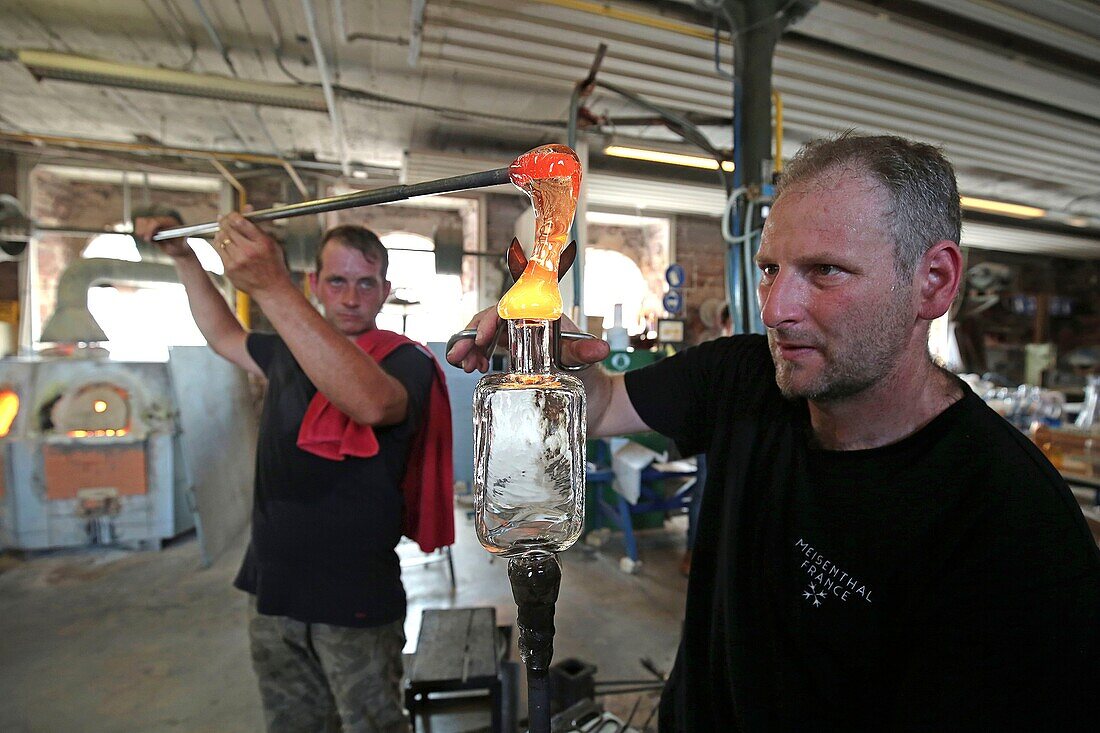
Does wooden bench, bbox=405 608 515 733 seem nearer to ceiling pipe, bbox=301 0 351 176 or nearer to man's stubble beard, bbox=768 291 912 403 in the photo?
man's stubble beard, bbox=768 291 912 403

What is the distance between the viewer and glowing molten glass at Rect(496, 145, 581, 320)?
0.49m

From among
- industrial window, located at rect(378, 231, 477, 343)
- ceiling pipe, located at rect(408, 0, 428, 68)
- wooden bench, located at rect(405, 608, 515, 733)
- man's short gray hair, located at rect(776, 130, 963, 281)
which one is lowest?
wooden bench, located at rect(405, 608, 515, 733)

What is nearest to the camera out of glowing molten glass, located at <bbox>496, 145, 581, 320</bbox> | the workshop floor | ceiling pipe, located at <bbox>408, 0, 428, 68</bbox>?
glowing molten glass, located at <bbox>496, 145, 581, 320</bbox>

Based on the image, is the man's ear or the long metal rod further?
the man's ear

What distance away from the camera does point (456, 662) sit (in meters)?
1.80

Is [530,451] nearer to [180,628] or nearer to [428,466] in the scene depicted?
[428,466]

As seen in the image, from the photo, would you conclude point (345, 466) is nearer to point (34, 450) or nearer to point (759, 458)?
point (759, 458)

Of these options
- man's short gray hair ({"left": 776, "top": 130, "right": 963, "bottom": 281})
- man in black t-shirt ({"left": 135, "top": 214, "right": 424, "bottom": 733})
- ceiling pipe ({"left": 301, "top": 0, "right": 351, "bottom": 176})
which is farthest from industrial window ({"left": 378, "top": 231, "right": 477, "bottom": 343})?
man's short gray hair ({"left": 776, "top": 130, "right": 963, "bottom": 281})

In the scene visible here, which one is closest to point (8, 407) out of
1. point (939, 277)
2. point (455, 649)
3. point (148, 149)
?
point (148, 149)

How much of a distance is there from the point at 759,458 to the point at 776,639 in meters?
0.29

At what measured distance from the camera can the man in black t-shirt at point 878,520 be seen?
2.13 feet

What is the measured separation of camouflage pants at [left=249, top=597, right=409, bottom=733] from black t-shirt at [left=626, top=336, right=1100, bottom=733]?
0.67 m

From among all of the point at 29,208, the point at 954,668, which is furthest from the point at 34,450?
the point at 954,668

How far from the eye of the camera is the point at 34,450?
11.7 feet
